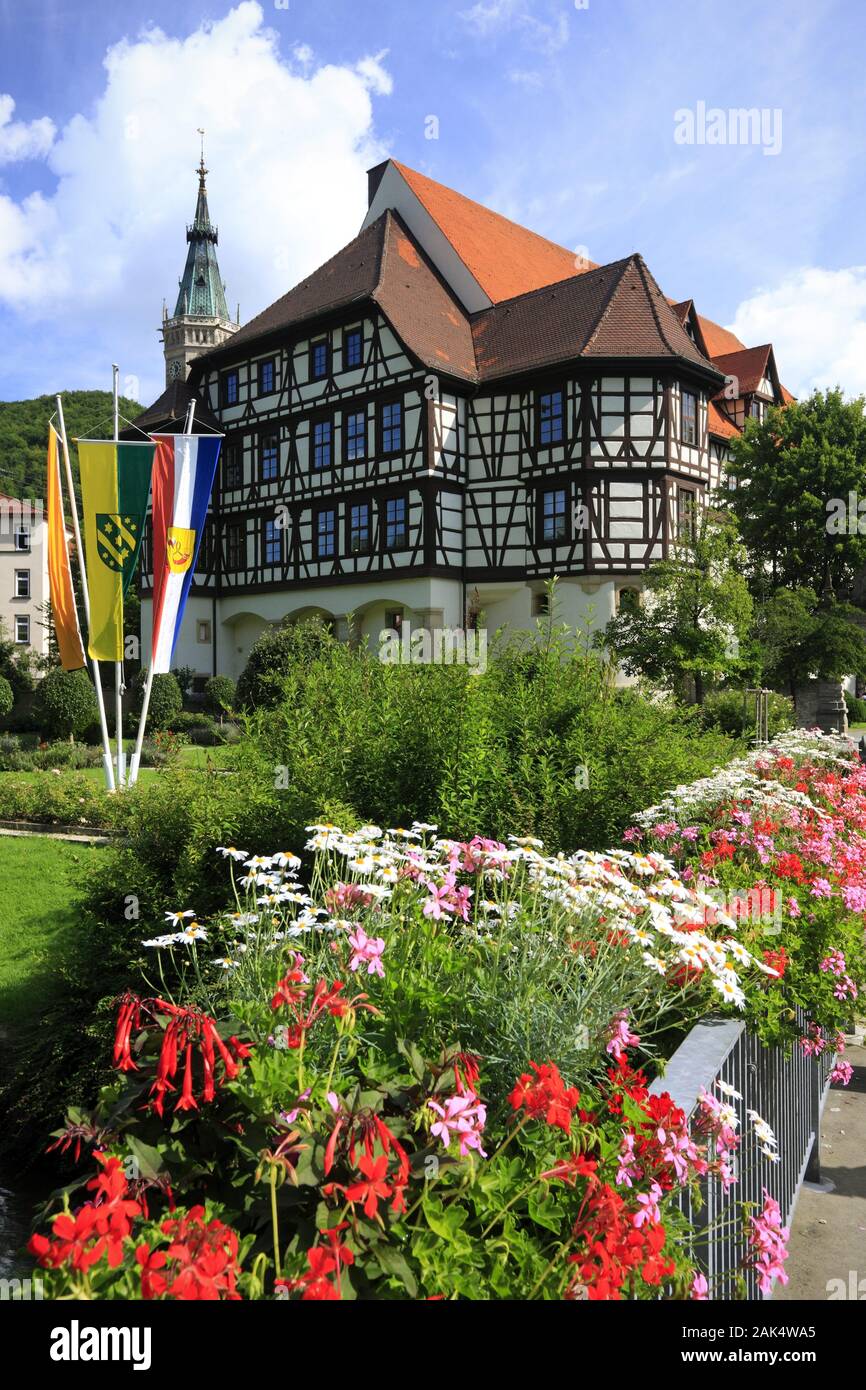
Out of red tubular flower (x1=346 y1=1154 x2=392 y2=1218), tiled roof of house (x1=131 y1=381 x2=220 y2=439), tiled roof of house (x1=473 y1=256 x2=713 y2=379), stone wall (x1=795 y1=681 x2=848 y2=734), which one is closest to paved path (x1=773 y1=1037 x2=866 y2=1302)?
red tubular flower (x1=346 y1=1154 x2=392 y2=1218)

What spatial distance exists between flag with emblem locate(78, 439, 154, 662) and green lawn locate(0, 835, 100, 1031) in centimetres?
293

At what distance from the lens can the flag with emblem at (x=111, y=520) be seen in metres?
12.6

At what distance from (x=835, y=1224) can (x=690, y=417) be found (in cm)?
2697

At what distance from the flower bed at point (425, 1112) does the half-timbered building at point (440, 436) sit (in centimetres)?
2142

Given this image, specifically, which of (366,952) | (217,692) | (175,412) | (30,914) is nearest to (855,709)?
(217,692)

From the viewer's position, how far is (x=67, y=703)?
24.2m

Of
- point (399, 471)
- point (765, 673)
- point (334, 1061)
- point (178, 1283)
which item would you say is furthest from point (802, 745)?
point (399, 471)

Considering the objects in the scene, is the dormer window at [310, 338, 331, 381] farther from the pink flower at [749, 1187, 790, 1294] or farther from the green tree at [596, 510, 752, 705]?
the pink flower at [749, 1187, 790, 1294]

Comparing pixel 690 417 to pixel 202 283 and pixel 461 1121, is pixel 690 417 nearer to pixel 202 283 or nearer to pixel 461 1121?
pixel 461 1121

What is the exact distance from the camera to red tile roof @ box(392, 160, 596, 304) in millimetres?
32375

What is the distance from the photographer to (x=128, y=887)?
604 cm

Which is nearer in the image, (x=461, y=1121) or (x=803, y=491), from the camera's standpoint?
(x=461, y=1121)
